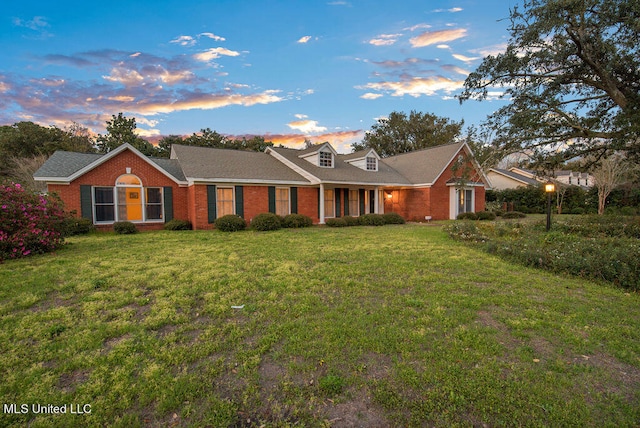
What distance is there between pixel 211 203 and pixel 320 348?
43.2 ft

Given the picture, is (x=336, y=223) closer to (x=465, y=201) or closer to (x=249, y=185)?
(x=249, y=185)

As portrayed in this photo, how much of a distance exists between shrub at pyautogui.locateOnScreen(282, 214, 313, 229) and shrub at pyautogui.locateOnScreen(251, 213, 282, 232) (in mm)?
979

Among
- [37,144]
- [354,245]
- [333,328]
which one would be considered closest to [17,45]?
[354,245]

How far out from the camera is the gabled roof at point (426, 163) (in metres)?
20.8

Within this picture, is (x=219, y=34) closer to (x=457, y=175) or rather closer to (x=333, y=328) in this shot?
(x=333, y=328)

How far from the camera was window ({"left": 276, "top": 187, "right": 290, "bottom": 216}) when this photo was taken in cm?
1692

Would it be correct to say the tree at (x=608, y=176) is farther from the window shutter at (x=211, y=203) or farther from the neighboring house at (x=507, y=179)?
the window shutter at (x=211, y=203)

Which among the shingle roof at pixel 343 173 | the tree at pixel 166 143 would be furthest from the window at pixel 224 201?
the tree at pixel 166 143

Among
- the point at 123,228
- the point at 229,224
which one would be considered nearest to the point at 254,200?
the point at 229,224

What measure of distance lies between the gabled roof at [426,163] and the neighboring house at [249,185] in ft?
0.29

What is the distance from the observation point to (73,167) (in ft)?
45.7

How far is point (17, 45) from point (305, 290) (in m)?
15.3

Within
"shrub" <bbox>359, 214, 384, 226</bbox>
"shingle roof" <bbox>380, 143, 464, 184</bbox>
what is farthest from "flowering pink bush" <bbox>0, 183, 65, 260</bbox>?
"shingle roof" <bbox>380, 143, 464, 184</bbox>

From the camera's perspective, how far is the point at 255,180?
1570cm
